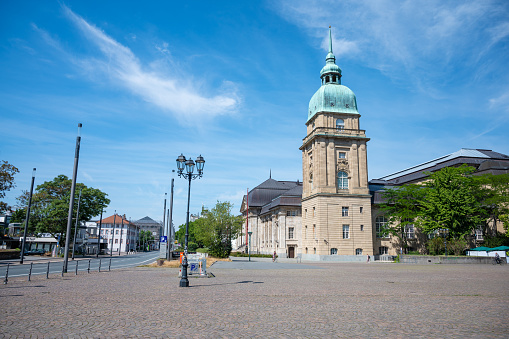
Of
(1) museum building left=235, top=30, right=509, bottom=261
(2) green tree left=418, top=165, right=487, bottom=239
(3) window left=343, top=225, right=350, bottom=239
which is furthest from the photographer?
(3) window left=343, top=225, right=350, bottom=239

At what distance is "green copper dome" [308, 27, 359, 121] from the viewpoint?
63844 mm

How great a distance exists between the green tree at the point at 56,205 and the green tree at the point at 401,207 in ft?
151

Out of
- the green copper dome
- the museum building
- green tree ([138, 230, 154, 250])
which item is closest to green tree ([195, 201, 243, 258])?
the museum building

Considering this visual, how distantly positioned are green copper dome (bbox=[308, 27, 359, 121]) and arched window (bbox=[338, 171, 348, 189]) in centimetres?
1074

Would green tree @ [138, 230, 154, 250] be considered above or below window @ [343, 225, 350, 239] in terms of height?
below

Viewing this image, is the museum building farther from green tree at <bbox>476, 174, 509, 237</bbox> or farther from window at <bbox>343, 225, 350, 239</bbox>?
green tree at <bbox>476, 174, 509, 237</bbox>

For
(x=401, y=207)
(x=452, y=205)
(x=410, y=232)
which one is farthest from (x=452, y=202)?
(x=410, y=232)

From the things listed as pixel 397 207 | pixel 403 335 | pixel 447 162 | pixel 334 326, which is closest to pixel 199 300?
pixel 334 326

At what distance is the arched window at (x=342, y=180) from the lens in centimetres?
6184

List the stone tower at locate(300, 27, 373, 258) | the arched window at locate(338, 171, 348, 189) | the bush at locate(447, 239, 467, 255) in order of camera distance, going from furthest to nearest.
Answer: the arched window at locate(338, 171, 348, 189), the stone tower at locate(300, 27, 373, 258), the bush at locate(447, 239, 467, 255)

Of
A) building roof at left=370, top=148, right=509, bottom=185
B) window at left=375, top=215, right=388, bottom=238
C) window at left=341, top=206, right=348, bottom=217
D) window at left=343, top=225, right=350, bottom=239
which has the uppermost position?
building roof at left=370, top=148, right=509, bottom=185

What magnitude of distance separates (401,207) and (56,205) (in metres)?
53.5

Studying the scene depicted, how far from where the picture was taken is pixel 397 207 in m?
61.7

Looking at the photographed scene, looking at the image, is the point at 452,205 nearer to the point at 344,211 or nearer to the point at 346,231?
the point at 344,211
